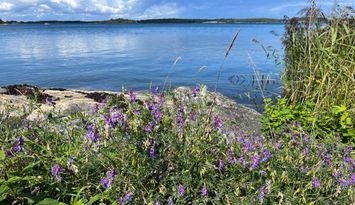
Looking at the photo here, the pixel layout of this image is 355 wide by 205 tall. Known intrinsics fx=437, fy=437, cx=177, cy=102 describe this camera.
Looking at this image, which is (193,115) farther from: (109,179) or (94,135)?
(109,179)

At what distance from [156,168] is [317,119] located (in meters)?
3.76

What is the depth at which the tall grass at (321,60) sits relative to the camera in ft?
22.2

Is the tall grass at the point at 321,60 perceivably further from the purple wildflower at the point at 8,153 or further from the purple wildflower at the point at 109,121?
the purple wildflower at the point at 8,153

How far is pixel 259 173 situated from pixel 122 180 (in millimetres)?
973

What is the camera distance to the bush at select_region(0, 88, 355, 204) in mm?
2857

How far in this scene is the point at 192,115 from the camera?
134 inches

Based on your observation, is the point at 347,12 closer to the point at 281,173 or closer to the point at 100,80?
the point at 281,173

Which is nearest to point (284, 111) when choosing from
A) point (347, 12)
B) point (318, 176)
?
point (347, 12)

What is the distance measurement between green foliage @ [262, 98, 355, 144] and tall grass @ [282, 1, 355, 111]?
418 millimetres

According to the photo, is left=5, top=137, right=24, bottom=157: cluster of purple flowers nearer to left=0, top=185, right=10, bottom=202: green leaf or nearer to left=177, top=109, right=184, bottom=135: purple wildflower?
left=0, top=185, right=10, bottom=202: green leaf

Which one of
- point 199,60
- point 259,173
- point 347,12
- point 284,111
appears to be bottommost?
point 199,60

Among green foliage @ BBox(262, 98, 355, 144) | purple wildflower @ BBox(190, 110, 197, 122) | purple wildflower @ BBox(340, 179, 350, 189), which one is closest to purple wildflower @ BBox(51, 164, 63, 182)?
purple wildflower @ BBox(190, 110, 197, 122)

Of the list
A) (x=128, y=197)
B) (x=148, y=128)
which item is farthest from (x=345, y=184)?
(x=128, y=197)

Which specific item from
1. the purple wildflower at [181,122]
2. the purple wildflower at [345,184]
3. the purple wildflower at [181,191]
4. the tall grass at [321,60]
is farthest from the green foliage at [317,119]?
the purple wildflower at [181,191]
